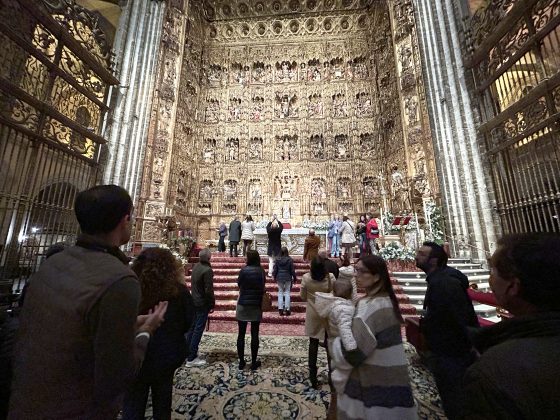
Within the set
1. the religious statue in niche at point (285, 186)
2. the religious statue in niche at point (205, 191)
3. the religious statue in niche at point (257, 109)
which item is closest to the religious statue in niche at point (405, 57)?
the religious statue in niche at point (285, 186)

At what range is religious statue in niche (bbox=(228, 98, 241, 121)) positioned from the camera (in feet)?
56.9

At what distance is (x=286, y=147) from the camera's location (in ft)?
55.1

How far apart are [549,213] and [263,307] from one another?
6.93 m

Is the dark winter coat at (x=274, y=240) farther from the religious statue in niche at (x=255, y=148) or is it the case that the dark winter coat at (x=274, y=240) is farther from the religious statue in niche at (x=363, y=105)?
the religious statue in niche at (x=363, y=105)

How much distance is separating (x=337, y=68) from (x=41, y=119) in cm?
1685

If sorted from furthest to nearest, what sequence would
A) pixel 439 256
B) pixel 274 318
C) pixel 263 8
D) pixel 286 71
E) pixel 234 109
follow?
1. pixel 263 8
2. pixel 286 71
3. pixel 234 109
4. pixel 274 318
5. pixel 439 256

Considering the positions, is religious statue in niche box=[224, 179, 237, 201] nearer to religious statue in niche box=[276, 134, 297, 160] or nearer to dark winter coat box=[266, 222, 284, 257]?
religious statue in niche box=[276, 134, 297, 160]

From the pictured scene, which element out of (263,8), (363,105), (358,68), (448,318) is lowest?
(448,318)

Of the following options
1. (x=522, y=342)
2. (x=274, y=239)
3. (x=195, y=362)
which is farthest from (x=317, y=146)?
(x=522, y=342)

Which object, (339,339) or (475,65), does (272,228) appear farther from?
(475,65)

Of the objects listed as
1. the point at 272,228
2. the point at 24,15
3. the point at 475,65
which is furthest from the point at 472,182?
the point at 24,15

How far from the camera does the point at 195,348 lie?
12.6 ft

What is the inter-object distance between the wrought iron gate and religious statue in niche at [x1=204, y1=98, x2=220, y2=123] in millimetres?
9139

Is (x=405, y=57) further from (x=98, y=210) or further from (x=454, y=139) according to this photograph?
(x=98, y=210)
